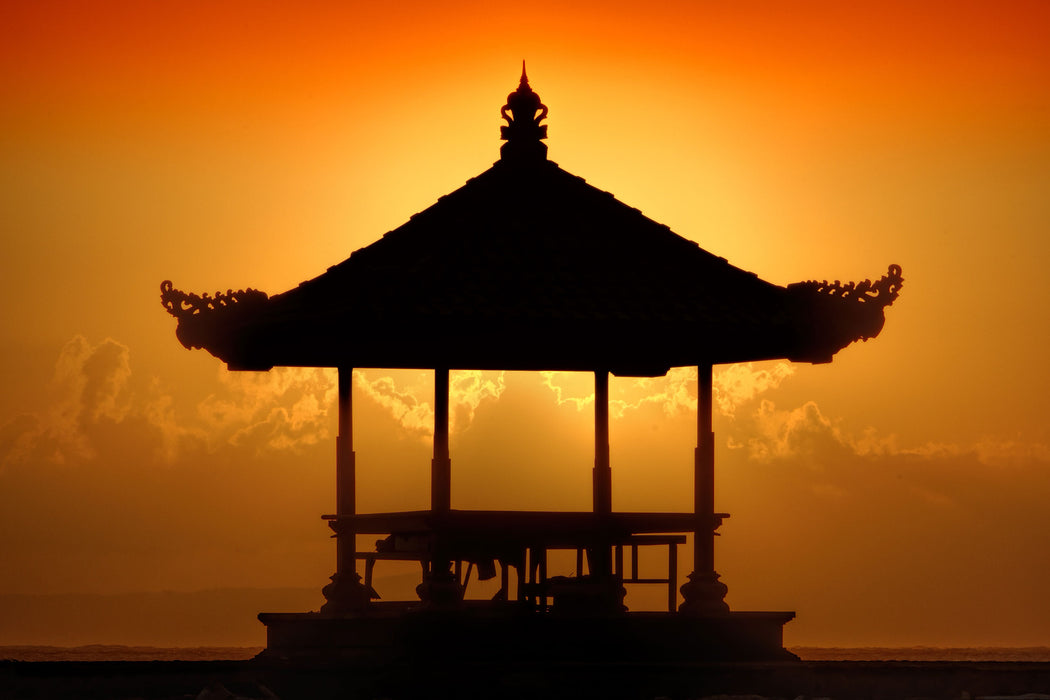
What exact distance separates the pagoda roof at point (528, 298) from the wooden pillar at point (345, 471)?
401 mm

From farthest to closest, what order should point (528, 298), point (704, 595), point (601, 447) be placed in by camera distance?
point (601, 447) < point (704, 595) < point (528, 298)

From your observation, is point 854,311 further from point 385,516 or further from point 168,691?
point 168,691

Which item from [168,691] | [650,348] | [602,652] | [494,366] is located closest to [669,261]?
[650,348]

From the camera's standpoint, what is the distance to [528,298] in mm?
23969

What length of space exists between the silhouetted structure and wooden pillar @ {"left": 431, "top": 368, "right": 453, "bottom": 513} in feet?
0.09

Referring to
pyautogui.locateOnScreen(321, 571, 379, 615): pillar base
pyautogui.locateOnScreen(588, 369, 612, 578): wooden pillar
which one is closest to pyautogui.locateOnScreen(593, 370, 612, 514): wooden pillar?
pyautogui.locateOnScreen(588, 369, 612, 578): wooden pillar

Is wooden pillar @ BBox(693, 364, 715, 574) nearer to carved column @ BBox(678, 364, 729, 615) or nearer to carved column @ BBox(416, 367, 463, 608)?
carved column @ BBox(678, 364, 729, 615)

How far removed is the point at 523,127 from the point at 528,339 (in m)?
3.42

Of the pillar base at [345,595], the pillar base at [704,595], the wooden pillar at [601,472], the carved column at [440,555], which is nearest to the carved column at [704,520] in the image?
the pillar base at [704,595]

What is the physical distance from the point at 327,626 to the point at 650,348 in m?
5.48

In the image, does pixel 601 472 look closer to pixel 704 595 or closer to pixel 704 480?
pixel 704 480

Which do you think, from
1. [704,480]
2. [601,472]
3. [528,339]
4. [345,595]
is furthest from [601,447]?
[345,595]

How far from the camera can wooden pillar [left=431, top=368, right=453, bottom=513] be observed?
24.4 metres

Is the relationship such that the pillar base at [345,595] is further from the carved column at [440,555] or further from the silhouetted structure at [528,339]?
the carved column at [440,555]
